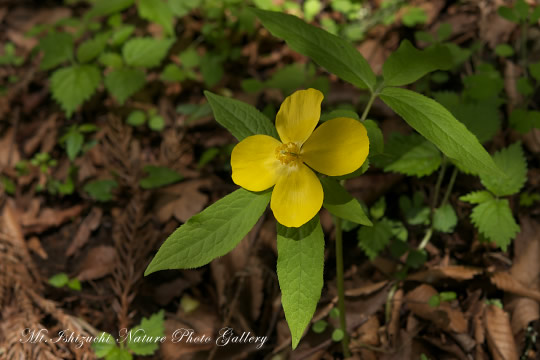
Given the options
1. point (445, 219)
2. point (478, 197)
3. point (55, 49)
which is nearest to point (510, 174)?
point (478, 197)

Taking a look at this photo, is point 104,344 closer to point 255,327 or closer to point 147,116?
point 255,327

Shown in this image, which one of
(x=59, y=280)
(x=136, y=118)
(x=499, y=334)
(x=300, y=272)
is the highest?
(x=300, y=272)

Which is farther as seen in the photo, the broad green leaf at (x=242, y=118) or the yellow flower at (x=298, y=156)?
the broad green leaf at (x=242, y=118)

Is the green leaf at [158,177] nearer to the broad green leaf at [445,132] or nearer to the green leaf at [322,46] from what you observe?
the green leaf at [322,46]

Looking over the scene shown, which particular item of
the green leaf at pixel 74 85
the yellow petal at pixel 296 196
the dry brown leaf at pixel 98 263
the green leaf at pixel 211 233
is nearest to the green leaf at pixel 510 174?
the yellow petal at pixel 296 196

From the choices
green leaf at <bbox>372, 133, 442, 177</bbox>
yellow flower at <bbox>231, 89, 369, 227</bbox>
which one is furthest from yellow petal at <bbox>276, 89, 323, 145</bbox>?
green leaf at <bbox>372, 133, 442, 177</bbox>

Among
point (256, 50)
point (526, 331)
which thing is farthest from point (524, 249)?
point (256, 50)

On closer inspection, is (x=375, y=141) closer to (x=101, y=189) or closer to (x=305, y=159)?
(x=305, y=159)

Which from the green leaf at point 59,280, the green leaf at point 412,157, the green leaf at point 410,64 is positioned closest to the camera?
the green leaf at point 410,64
